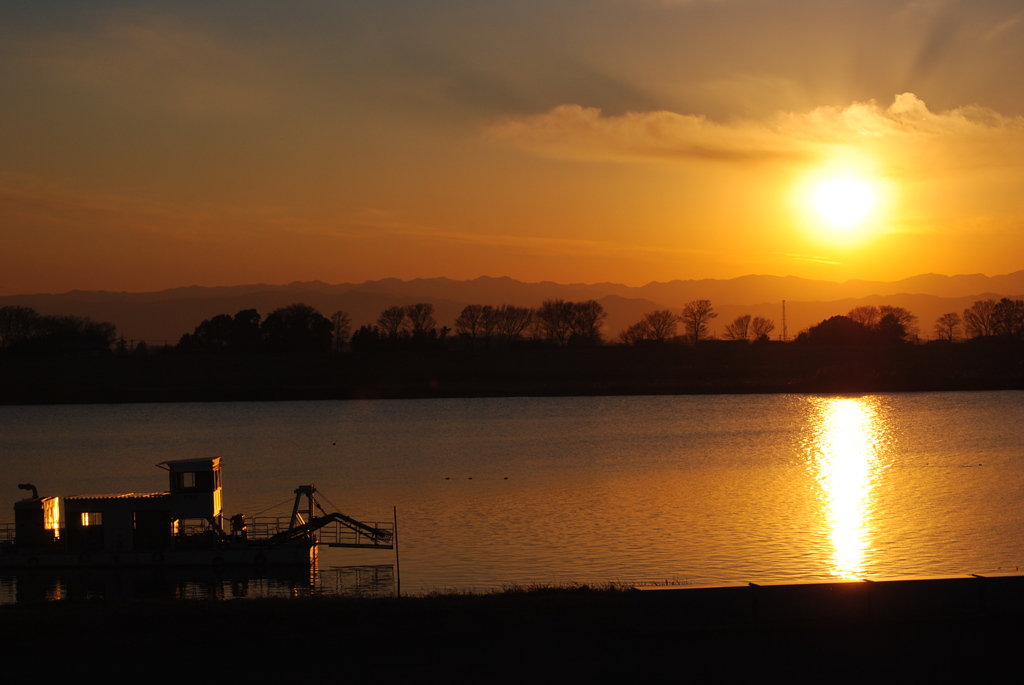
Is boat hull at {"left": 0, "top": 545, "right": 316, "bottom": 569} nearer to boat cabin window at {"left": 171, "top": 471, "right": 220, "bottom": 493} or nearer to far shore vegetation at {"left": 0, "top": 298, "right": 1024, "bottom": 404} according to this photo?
boat cabin window at {"left": 171, "top": 471, "right": 220, "bottom": 493}

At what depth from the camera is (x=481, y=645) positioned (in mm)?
15383

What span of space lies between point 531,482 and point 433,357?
124410 mm

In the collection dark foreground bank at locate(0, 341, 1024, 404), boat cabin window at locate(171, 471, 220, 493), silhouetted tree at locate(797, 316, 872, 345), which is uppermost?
silhouetted tree at locate(797, 316, 872, 345)

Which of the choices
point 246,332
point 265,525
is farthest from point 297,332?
point 265,525

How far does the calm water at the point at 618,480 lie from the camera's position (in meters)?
31.6

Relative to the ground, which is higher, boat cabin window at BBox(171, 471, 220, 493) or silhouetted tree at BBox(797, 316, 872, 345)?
silhouetted tree at BBox(797, 316, 872, 345)

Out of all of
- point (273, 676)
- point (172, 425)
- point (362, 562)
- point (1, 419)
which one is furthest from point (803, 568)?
point (1, 419)

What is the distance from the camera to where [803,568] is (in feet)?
97.8

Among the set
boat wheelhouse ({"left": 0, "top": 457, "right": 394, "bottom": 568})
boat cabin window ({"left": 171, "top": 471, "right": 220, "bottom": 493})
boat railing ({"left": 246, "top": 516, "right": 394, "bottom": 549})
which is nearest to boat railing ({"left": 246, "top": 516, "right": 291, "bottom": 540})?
boat railing ({"left": 246, "top": 516, "right": 394, "bottom": 549})

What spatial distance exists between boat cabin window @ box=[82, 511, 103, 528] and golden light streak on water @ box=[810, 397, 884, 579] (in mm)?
24365

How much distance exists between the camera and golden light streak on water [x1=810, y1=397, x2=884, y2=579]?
109 ft

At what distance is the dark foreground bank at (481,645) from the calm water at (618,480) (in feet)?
35.9

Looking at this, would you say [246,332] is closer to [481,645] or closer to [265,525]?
[265,525]

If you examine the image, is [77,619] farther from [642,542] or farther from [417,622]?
[642,542]
